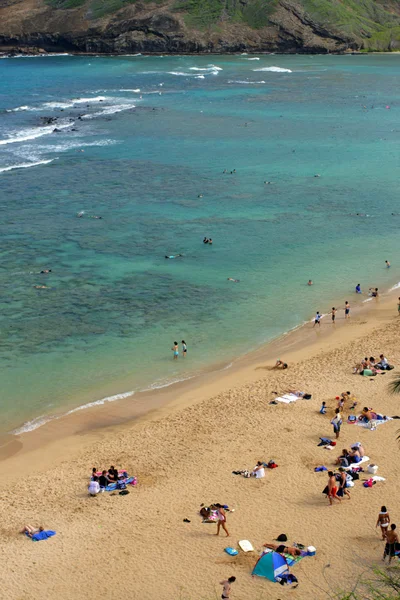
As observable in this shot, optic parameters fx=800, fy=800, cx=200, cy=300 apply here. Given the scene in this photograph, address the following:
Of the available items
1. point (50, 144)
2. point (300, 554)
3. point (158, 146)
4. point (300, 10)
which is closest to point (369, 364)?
point (300, 554)

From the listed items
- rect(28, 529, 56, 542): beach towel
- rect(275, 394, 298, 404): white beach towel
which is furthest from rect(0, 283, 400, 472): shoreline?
rect(28, 529, 56, 542): beach towel

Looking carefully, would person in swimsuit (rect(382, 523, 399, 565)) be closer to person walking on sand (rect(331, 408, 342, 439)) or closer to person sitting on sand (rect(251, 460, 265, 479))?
person sitting on sand (rect(251, 460, 265, 479))

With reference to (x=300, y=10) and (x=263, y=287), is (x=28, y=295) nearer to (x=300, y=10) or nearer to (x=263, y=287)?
(x=263, y=287)

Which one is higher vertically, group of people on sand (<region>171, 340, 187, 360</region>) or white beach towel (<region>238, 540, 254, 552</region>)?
group of people on sand (<region>171, 340, 187, 360</region>)

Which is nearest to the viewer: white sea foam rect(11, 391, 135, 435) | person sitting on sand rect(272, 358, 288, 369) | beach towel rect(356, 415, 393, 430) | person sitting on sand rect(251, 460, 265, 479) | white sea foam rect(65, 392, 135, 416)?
person sitting on sand rect(251, 460, 265, 479)

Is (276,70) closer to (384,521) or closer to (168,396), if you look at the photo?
(168,396)

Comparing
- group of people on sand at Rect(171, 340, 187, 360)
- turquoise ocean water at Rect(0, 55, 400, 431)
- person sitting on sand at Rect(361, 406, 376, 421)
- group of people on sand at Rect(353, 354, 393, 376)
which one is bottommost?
person sitting on sand at Rect(361, 406, 376, 421)

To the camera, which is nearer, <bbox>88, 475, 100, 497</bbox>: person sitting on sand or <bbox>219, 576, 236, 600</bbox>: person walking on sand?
<bbox>219, 576, 236, 600</bbox>: person walking on sand

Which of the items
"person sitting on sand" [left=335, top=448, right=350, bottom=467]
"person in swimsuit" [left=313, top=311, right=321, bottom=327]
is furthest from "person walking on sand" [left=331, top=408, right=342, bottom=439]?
"person in swimsuit" [left=313, top=311, right=321, bottom=327]

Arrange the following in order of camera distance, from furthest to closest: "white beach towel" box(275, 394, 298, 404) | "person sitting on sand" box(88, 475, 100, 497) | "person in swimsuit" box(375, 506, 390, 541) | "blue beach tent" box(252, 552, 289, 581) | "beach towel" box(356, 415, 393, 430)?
"white beach towel" box(275, 394, 298, 404) → "beach towel" box(356, 415, 393, 430) → "person sitting on sand" box(88, 475, 100, 497) → "person in swimsuit" box(375, 506, 390, 541) → "blue beach tent" box(252, 552, 289, 581)
